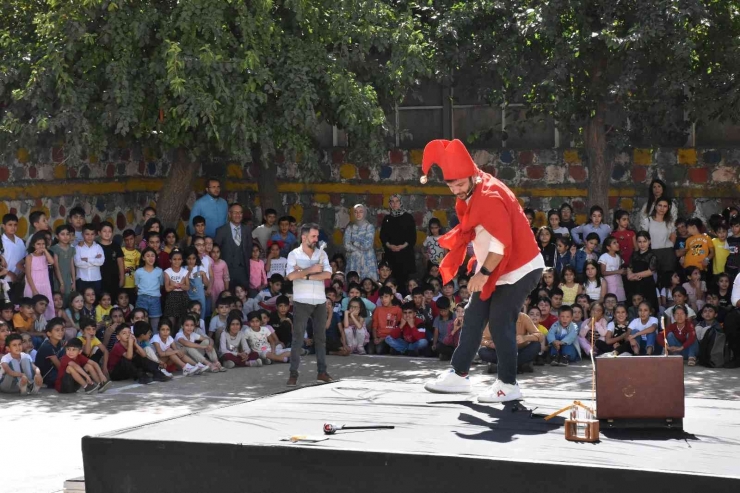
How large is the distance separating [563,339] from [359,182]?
4.86 m

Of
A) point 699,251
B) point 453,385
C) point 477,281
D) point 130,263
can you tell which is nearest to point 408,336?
point 130,263

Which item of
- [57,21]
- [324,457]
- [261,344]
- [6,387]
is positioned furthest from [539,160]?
[324,457]

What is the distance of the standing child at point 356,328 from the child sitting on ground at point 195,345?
61.4 inches

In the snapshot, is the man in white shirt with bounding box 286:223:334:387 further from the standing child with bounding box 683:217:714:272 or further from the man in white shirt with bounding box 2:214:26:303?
the standing child with bounding box 683:217:714:272

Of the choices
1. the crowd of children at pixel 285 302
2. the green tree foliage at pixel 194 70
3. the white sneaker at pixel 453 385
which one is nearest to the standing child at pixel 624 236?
the crowd of children at pixel 285 302

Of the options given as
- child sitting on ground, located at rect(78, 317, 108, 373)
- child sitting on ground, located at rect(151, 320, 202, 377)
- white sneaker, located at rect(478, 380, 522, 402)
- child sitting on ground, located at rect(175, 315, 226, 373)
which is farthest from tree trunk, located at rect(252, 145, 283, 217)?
white sneaker, located at rect(478, 380, 522, 402)

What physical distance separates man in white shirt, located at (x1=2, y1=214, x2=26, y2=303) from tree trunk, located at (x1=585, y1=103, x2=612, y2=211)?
6.49m

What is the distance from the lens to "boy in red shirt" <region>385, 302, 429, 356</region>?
1313 cm

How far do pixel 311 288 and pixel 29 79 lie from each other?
3.89m

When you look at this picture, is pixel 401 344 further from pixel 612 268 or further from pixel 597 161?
pixel 597 161

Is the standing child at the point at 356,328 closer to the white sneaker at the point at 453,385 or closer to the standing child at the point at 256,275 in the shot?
the standing child at the point at 256,275

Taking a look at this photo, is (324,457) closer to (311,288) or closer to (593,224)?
(311,288)

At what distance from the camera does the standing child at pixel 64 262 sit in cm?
1263

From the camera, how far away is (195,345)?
40.3ft
